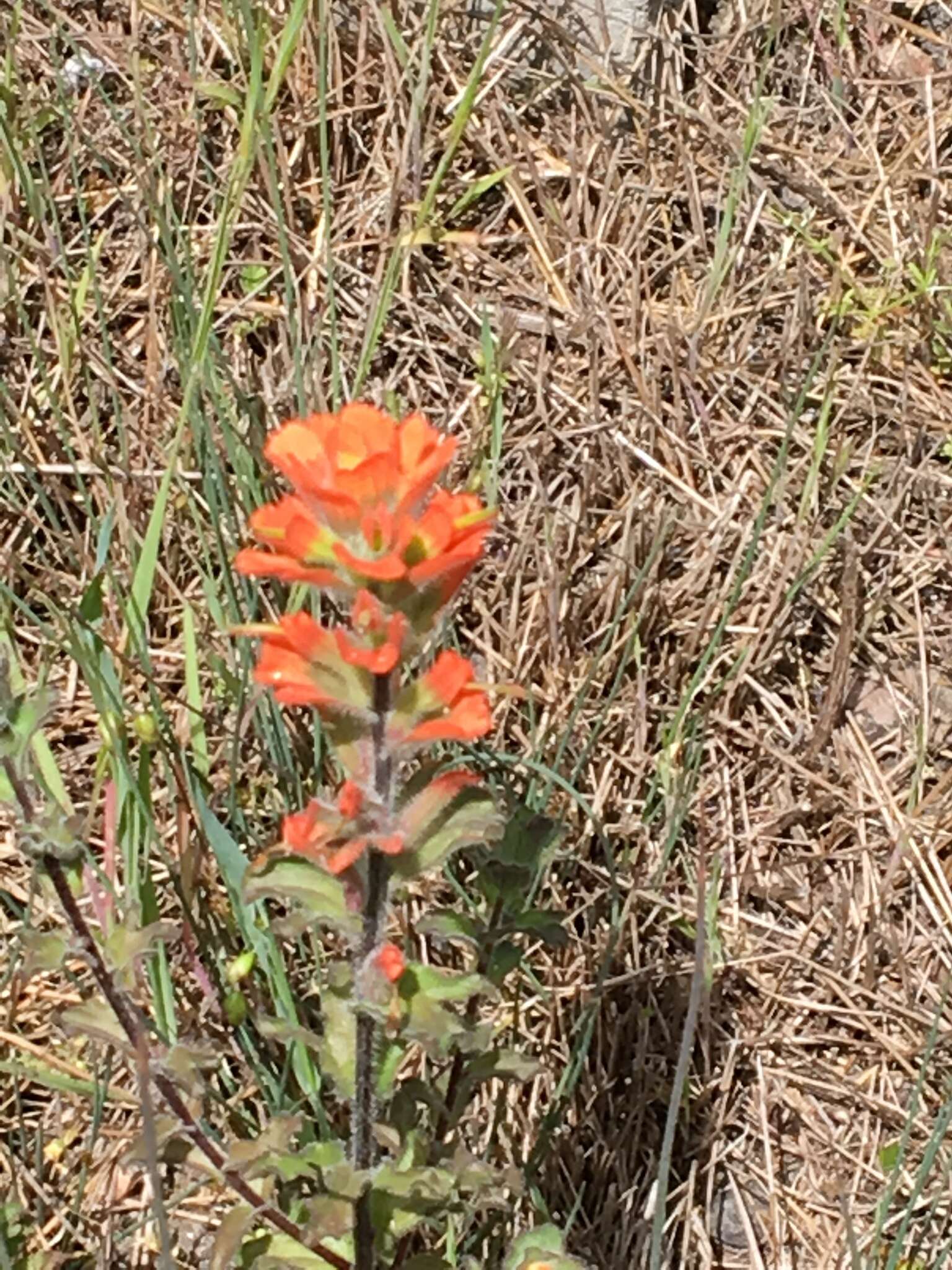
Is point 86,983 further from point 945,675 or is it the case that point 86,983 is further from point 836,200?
point 836,200

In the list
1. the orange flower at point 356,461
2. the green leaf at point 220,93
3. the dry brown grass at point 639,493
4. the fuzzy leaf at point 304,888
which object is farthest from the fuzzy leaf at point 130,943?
the green leaf at point 220,93

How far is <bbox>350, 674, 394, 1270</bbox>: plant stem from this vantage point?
49.4 inches

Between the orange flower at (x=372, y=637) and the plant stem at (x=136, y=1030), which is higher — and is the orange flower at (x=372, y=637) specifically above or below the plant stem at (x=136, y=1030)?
above

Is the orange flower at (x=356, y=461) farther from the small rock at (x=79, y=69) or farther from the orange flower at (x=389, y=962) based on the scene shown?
the small rock at (x=79, y=69)

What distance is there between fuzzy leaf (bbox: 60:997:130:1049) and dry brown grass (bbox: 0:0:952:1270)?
0.56 meters

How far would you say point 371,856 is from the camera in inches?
50.4

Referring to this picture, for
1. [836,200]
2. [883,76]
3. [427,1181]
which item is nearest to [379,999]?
[427,1181]

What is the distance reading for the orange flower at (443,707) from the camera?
1.19 m

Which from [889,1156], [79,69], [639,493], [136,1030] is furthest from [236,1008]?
[79,69]

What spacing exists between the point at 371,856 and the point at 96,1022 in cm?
34

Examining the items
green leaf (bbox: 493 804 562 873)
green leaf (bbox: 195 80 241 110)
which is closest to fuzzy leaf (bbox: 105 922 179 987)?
green leaf (bbox: 493 804 562 873)

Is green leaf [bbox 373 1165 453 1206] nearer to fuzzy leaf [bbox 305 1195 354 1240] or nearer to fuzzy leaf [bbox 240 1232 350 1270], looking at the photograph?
fuzzy leaf [bbox 305 1195 354 1240]

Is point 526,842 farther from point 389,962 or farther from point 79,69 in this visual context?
point 79,69

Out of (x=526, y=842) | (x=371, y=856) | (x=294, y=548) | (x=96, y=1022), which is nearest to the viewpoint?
(x=294, y=548)
